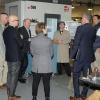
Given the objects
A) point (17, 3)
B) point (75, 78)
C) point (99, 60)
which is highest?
point (17, 3)

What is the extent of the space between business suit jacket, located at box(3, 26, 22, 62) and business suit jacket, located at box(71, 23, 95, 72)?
1.02 metres

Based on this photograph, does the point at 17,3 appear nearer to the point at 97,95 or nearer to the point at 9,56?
the point at 9,56

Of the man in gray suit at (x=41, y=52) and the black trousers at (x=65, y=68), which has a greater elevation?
the man in gray suit at (x=41, y=52)

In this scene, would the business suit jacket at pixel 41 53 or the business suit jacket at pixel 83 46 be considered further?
the business suit jacket at pixel 83 46

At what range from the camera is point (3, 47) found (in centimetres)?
678

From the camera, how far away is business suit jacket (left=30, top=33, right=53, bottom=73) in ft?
18.8

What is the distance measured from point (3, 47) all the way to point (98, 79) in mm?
3367

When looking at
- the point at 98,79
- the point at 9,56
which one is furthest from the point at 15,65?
the point at 98,79

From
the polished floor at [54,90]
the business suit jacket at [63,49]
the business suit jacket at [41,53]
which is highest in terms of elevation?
the business suit jacket at [41,53]

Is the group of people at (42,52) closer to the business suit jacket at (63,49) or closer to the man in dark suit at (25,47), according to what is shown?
the man in dark suit at (25,47)

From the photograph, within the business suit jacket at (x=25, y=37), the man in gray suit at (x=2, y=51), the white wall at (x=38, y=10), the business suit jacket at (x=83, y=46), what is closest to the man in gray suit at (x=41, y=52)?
the business suit jacket at (x=83, y=46)

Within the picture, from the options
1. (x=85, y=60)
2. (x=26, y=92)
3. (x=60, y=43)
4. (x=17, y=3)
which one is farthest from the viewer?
(x=17, y=3)

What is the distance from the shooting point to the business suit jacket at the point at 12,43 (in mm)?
5941

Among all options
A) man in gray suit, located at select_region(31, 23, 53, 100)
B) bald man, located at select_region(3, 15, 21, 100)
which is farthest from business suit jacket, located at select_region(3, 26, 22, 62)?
man in gray suit, located at select_region(31, 23, 53, 100)
